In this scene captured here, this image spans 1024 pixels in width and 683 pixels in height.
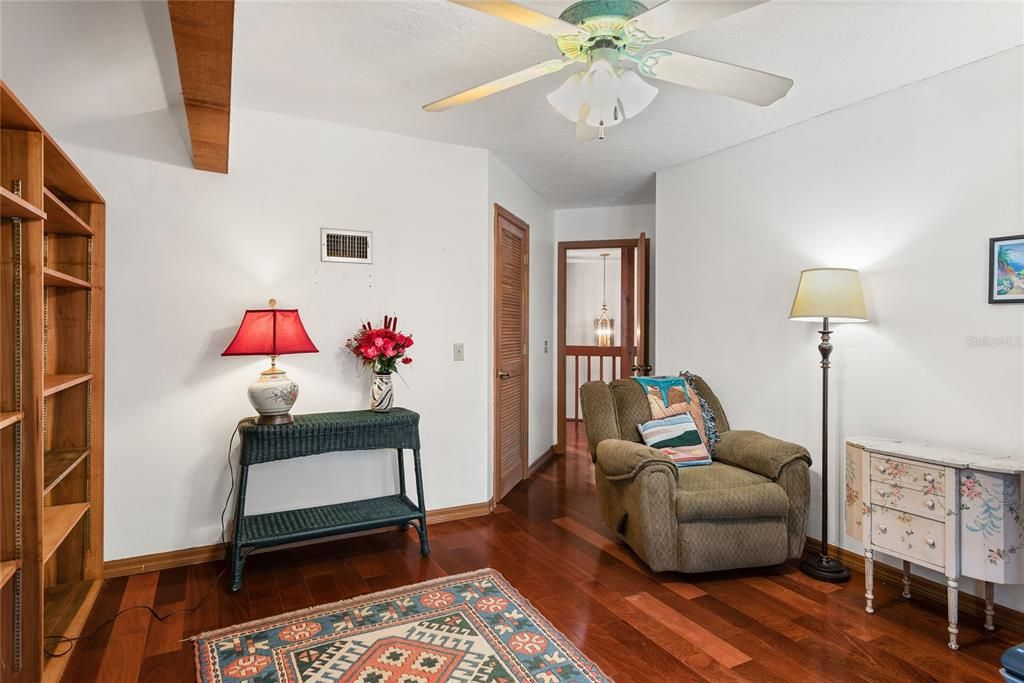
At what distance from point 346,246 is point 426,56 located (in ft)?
4.08

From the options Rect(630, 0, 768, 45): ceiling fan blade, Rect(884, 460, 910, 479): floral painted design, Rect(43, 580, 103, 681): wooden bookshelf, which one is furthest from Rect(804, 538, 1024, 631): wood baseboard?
Rect(43, 580, 103, 681): wooden bookshelf

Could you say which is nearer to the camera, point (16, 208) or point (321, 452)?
point (16, 208)

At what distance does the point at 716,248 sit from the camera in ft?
12.1

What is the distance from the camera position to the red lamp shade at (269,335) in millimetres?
2711

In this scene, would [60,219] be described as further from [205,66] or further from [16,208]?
[205,66]

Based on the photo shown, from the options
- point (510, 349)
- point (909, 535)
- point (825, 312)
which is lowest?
point (909, 535)

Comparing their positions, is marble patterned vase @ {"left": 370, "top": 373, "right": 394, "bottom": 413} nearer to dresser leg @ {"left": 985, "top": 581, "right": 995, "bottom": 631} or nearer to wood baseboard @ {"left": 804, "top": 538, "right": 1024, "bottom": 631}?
wood baseboard @ {"left": 804, "top": 538, "right": 1024, "bottom": 631}

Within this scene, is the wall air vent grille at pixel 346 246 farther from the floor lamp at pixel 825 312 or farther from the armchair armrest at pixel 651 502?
the floor lamp at pixel 825 312

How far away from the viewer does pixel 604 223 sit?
17.6 ft

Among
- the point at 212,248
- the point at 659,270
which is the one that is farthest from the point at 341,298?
the point at 659,270

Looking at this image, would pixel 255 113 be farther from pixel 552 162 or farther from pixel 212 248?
pixel 552 162

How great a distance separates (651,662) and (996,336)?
196cm

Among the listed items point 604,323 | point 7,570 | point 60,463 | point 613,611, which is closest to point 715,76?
point 613,611

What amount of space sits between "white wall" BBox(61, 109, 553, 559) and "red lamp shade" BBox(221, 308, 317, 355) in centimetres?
29
